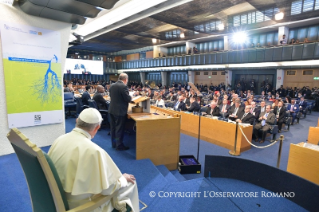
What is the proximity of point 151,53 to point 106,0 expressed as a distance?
75.3 feet

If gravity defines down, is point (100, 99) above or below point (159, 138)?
above

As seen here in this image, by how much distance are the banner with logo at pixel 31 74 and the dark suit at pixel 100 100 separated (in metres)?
1.87

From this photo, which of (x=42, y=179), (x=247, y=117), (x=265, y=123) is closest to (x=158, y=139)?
(x=42, y=179)

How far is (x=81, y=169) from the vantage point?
4.43 feet

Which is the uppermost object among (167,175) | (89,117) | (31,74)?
(31,74)

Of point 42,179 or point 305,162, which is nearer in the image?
point 42,179

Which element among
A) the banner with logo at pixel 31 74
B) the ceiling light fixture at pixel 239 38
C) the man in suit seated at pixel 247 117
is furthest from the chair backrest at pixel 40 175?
the ceiling light fixture at pixel 239 38

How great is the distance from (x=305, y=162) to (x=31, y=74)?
5415 millimetres

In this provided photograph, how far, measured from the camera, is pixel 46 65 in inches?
148

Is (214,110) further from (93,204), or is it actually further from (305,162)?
(93,204)

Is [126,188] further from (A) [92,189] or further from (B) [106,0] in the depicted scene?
(B) [106,0]

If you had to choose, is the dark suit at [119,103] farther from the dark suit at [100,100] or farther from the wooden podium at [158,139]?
the dark suit at [100,100]

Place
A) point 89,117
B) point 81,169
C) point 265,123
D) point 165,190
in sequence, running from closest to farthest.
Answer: point 81,169 < point 89,117 < point 165,190 < point 265,123

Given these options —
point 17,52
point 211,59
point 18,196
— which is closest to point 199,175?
point 18,196
